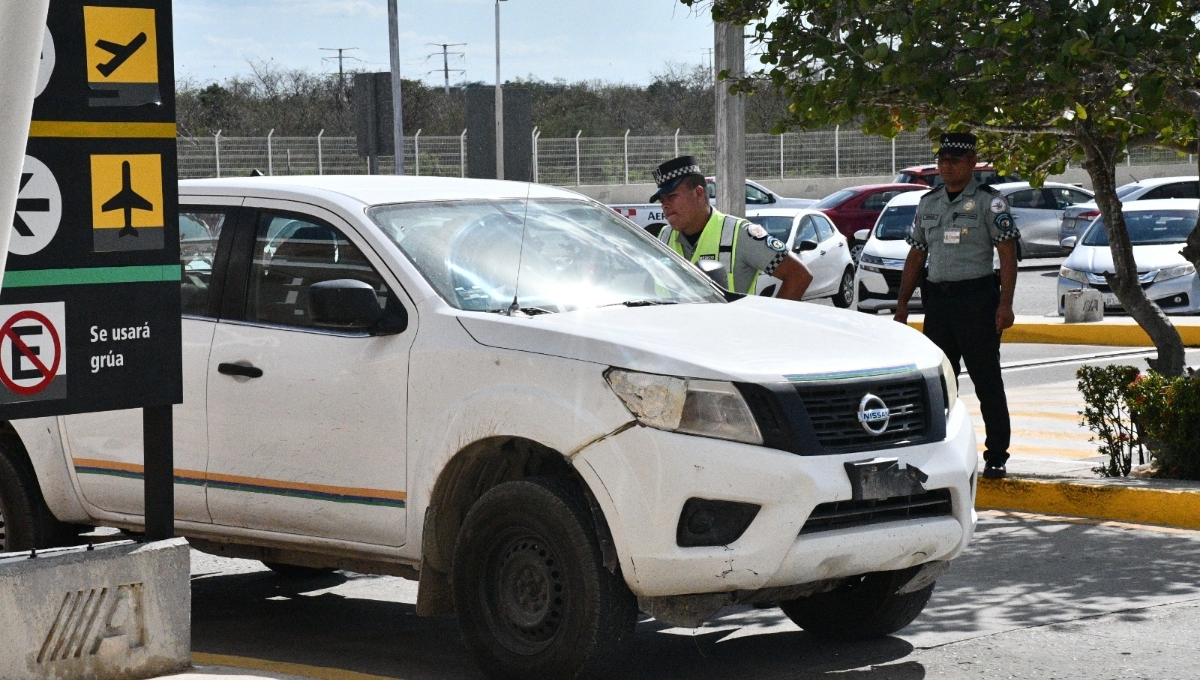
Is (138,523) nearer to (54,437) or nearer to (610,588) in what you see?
(54,437)

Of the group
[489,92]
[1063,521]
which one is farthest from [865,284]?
[1063,521]

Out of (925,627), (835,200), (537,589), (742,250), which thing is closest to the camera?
(537,589)

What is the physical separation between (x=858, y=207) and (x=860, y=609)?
25.8 metres

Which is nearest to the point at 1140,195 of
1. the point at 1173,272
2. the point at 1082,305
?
the point at 1173,272

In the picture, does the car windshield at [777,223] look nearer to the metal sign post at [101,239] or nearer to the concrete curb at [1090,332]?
the concrete curb at [1090,332]

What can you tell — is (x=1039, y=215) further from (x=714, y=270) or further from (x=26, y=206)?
(x=26, y=206)

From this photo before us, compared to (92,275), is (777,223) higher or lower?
lower

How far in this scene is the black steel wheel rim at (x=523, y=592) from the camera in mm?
5309

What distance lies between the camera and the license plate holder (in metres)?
5.20

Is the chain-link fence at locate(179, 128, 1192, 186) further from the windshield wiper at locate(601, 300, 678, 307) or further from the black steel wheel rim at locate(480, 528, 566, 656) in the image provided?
the black steel wheel rim at locate(480, 528, 566, 656)

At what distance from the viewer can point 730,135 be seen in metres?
12.9

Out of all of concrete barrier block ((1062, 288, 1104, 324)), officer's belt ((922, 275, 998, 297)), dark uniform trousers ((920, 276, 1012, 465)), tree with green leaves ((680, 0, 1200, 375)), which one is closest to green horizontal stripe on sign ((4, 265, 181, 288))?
tree with green leaves ((680, 0, 1200, 375))

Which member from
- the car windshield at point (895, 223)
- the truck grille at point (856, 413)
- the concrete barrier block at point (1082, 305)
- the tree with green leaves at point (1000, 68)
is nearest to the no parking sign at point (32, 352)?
the truck grille at point (856, 413)

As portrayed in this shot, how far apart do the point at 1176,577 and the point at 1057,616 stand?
913 mm
